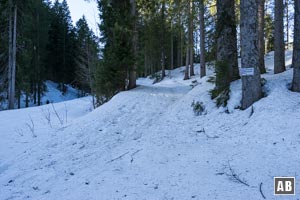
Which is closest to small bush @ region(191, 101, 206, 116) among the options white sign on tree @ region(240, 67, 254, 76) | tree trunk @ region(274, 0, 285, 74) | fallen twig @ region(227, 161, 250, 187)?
white sign on tree @ region(240, 67, 254, 76)

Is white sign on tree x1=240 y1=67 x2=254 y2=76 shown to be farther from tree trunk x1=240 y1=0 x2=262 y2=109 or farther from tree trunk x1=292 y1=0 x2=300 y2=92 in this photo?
tree trunk x1=292 y1=0 x2=300 y2=92

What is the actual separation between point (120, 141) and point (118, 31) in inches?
277

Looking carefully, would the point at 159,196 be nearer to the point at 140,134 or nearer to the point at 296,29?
the point at 140,134

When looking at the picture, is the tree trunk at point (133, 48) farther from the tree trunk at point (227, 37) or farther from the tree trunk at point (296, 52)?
the tree trunk at point (296, 52)

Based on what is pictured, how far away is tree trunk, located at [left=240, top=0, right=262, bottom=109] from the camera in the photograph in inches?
271

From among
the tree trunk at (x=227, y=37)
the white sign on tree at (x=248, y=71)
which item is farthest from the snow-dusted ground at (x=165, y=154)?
the tree trunk at (x=227, y=37)

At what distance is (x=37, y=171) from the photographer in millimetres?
5812

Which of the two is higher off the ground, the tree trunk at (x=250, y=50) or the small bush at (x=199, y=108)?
the tree trunk at (x=250, y=50)

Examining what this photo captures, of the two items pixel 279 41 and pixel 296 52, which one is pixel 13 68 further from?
pixel 296 52
